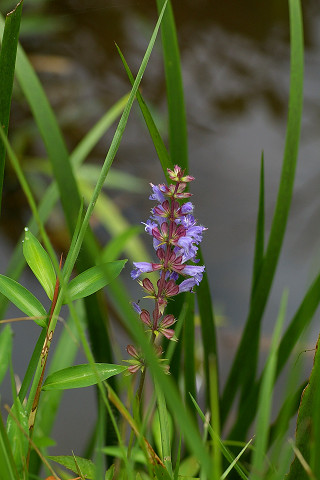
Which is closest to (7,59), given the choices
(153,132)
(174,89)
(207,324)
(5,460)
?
(153,132)

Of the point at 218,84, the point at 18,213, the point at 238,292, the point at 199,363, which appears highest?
the point at 218,84

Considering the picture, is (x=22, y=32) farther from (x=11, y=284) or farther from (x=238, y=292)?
(x=11, y=284)

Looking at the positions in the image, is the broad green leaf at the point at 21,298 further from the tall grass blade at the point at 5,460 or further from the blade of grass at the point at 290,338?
the blade of grass at the point at 290,338

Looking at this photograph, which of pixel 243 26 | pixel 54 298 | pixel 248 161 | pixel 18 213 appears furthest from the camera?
pixel 243 26

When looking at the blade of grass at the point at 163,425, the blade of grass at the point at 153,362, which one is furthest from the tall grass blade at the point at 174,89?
the blade of grass at the point at 153,362

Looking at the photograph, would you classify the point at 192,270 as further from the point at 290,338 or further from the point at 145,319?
the point at 290,338

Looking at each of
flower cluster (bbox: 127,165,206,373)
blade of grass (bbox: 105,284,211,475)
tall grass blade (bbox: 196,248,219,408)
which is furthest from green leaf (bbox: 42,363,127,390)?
tall grass blade (bbox: 196,248,219,408)

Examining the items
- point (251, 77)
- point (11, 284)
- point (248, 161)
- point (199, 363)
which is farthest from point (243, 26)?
point (11, 284)
